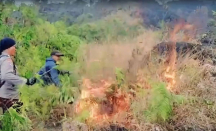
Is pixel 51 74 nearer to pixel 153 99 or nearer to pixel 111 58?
pixel 111 58

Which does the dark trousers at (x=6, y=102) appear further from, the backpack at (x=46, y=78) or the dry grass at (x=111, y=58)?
the dry grass at (x=111, y=58)

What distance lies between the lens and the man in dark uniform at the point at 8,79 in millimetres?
5457

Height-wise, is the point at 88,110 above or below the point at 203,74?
below

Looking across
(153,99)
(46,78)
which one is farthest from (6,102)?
(153,99)

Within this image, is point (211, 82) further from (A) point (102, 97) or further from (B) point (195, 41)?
(B) point (195, 41)

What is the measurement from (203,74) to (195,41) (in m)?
2.30

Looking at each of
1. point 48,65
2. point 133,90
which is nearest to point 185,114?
point 133,90

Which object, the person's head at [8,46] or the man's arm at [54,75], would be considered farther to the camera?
the man's arm at [54,75]

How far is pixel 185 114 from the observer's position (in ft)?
16.5

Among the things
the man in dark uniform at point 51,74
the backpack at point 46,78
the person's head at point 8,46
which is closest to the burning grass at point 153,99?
the man in dark uniform at point 51,74

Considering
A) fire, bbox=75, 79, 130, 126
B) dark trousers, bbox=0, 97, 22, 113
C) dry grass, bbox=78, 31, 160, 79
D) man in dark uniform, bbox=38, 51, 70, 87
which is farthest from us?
man in dark uniform, bbox=38, 51, 70, 87

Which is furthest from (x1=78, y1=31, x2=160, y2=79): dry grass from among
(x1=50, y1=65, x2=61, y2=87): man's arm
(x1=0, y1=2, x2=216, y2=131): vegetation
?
(x1=50, y1=65, x2=61, y2=87): man's arm

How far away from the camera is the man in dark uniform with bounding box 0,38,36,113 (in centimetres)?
546

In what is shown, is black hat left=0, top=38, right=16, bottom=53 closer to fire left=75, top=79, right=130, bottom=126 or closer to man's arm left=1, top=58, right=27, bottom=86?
man's arm left=1, top=58, right=27, bottom=86
